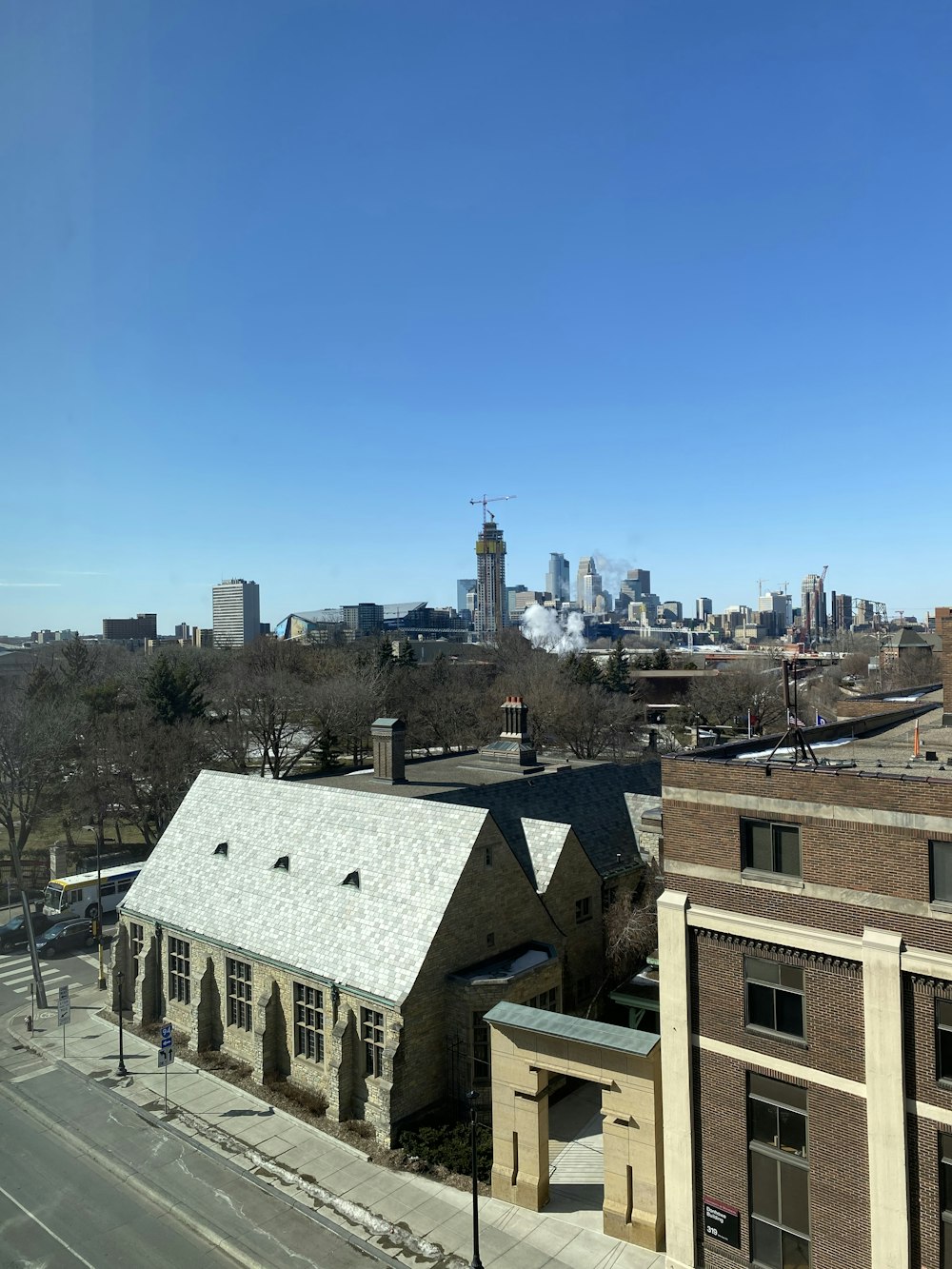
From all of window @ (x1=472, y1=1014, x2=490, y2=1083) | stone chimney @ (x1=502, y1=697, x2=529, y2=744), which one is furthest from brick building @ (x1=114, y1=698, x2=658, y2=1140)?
stone chimney @ (x1=502, y1=697, x2=529, y2=744)

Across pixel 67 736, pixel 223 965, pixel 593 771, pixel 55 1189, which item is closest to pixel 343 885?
pixel 223 965

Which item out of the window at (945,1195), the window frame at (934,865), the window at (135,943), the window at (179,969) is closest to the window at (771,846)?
the window frame at (934,865)

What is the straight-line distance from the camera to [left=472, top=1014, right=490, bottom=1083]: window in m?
26.6

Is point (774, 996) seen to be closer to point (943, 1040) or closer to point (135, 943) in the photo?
point (943, 1040)

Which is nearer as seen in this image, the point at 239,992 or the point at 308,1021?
the point at 308,1021

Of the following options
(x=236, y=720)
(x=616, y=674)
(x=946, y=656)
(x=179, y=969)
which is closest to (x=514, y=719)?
(x=179, y=969)

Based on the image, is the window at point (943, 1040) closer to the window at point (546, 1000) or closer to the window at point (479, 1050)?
the window at point (479, 1050)

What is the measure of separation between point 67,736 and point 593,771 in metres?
40.9

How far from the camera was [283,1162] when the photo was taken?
2503 cm

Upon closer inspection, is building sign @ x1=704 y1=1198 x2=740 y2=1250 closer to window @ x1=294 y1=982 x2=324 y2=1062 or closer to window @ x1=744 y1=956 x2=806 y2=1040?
window @ x1=744 y1=956 x2=806 y2=1040

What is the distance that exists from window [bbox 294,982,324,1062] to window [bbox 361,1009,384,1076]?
7.14ft

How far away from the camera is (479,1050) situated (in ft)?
87.8

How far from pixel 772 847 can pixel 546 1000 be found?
13.5m

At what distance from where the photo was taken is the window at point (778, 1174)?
709 inches
